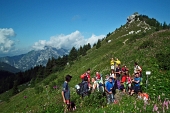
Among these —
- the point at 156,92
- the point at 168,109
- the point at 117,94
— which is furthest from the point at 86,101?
the point at 168,109

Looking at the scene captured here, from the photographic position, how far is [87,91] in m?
Result: 14.0

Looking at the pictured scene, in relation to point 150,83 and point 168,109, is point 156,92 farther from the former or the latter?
point 168,109

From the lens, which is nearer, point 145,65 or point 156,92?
point 156,92

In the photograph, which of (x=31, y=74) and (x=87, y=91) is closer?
(x=87, y=91)

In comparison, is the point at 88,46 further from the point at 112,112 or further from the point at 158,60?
the point at 112,112

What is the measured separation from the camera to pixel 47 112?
35.3ft

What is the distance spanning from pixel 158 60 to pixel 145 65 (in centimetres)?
156

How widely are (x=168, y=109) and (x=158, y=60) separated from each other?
15.4 meters

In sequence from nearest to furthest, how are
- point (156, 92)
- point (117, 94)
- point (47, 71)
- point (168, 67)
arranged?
point (156, 92) → point (117, 94) → point (168, 67) → point (47, 71)

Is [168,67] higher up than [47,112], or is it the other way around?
[168,67]

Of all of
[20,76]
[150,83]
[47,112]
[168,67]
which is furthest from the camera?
[20,76]

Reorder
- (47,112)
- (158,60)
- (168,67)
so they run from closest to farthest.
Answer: (47,112), (168,67), (158,60)

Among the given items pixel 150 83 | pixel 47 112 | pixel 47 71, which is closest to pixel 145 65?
pixel 150 83

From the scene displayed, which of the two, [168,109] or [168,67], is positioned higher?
[168,67]
